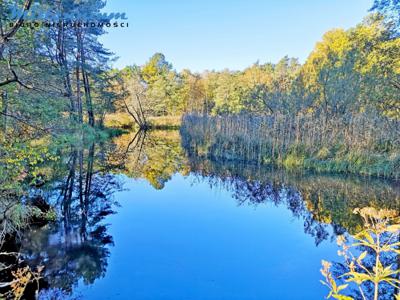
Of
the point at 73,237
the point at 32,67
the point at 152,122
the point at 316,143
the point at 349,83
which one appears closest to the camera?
the point at 73,237

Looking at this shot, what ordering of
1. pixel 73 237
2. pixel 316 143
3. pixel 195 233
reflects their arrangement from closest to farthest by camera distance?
pixel 73 237 → pixel 195 233 → pixel 316 143

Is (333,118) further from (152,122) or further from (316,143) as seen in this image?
(152,122)

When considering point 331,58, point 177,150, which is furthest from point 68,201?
point 331,58

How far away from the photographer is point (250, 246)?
367 cm

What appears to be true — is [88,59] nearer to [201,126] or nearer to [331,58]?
[201,126]

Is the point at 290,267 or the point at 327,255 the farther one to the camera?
the point at 327,255

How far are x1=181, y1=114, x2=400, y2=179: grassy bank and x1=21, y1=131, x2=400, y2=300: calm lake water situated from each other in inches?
27.2

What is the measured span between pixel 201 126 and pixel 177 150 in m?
1.53

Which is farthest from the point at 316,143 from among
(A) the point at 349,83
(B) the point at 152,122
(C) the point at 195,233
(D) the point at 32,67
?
(B) the point at 152,122

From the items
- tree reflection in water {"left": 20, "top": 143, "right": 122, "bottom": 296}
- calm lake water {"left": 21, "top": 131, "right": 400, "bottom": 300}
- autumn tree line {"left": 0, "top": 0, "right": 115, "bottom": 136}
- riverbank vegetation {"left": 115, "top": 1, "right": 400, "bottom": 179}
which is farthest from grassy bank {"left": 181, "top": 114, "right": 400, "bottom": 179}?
autumn tree line {"left": 0, "top": 0, "right": 115, "bottom": 136}

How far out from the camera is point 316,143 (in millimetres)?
8266

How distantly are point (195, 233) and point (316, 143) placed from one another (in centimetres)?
572

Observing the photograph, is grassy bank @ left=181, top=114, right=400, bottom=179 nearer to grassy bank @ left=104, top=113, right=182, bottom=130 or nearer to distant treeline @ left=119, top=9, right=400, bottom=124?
distant treeline @ left=119, top=9, right=400, bottom=124

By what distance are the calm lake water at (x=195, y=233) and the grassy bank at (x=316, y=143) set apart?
690 millimetres
